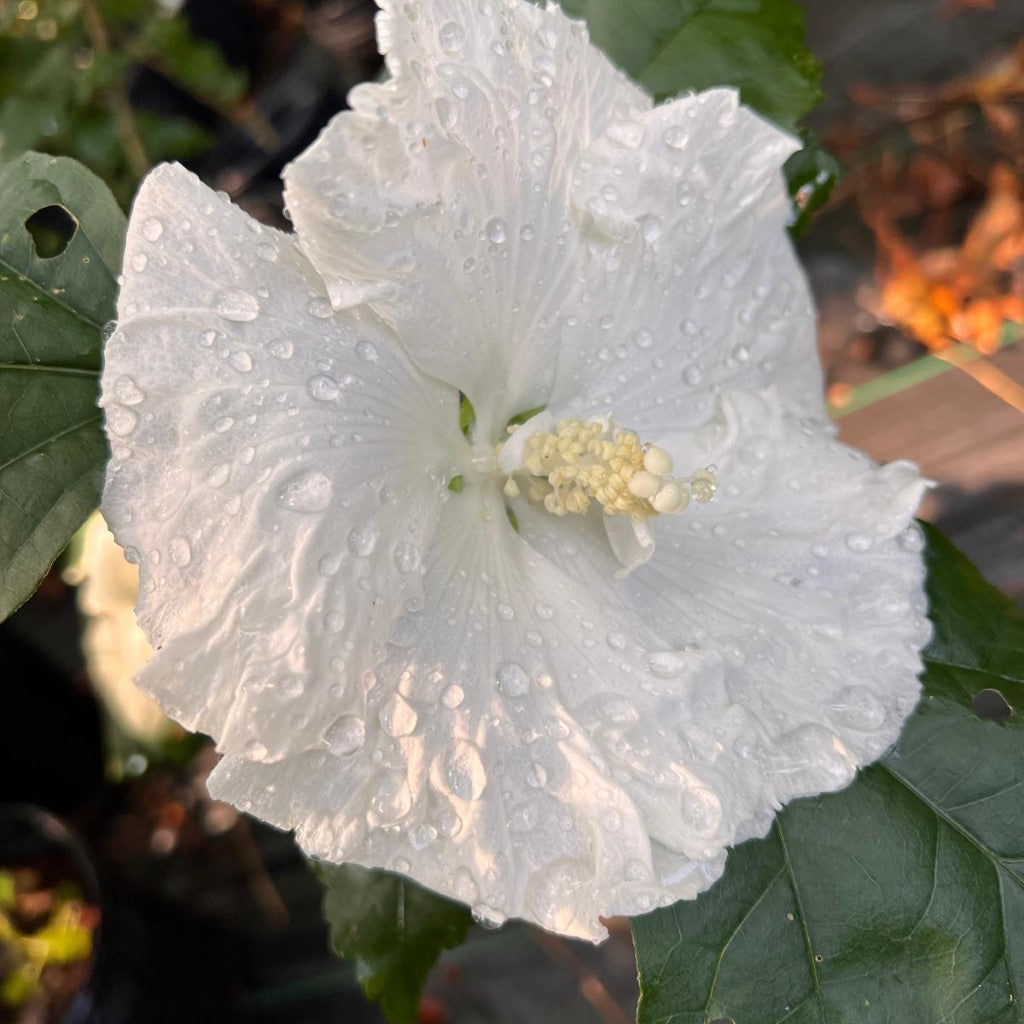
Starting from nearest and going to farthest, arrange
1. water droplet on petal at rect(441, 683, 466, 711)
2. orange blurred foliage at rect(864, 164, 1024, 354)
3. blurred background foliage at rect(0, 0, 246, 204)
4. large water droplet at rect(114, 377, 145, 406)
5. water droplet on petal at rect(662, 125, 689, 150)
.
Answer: large water droplet at rect(114, 377, 145, 406) < water droplet on petal at rect(441, 683, 466, 711) < water droplet on petal at rect(662, 125, 689, 150) < blurred background foliage at rect(0, 0, 246, 204) < orange blurred foliage at rect(864, 164, 1024, 354)

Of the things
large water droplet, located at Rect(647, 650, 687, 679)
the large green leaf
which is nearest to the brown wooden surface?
the large green leaf

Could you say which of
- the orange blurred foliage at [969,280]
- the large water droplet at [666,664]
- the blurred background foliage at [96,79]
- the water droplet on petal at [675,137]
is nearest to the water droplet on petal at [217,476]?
the large water droplet at [666,664]

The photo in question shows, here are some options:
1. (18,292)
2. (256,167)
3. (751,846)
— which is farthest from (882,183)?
(18,292)

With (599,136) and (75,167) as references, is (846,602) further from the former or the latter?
(75,167)

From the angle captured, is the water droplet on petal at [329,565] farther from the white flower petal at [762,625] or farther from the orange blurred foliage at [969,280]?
the orange blurred foliage at [969,280]

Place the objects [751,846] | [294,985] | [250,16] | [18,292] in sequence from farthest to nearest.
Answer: [250,16]
[294,985]
[751,846]
[18,292]

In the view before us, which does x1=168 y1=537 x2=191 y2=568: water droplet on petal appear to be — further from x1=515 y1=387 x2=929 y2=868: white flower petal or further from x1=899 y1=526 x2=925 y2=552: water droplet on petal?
x1=899 y1=526 x2=925 y2=552: water droplet on petal

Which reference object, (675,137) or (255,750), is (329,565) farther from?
(675,137)
